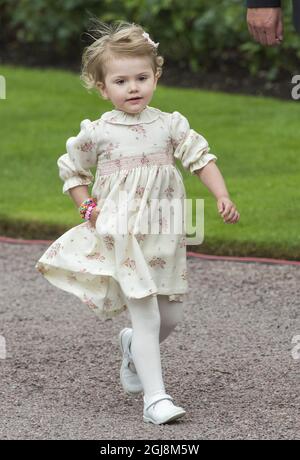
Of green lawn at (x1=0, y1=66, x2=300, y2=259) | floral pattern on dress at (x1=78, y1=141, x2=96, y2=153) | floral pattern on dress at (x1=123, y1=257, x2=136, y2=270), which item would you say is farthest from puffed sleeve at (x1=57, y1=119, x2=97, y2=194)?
green lawn at (x1=0, y1=66, x2=300, y2=259)

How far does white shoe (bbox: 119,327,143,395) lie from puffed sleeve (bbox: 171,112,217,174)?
64 centimetres

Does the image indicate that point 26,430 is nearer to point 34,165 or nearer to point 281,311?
point 281,311

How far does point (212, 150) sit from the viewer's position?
833 centimetres

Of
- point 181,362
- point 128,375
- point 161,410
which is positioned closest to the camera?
point 161,410

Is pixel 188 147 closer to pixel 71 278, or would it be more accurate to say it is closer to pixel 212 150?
pixel 71 278

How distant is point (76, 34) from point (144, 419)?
329 inches

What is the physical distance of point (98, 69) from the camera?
4191 millimetres

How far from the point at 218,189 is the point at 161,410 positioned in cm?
73

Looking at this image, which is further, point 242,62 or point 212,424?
point 242,62

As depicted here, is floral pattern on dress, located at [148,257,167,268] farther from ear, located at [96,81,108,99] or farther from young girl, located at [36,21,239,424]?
ear, located at [96,81,108,99]

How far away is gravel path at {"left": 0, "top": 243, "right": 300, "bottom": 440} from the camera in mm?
4020

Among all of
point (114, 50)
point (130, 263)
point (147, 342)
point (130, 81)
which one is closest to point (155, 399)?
point (147, 342)

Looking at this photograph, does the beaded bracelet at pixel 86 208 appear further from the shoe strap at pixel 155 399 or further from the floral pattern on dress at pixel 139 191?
the shoe strap at pixel 155 399
